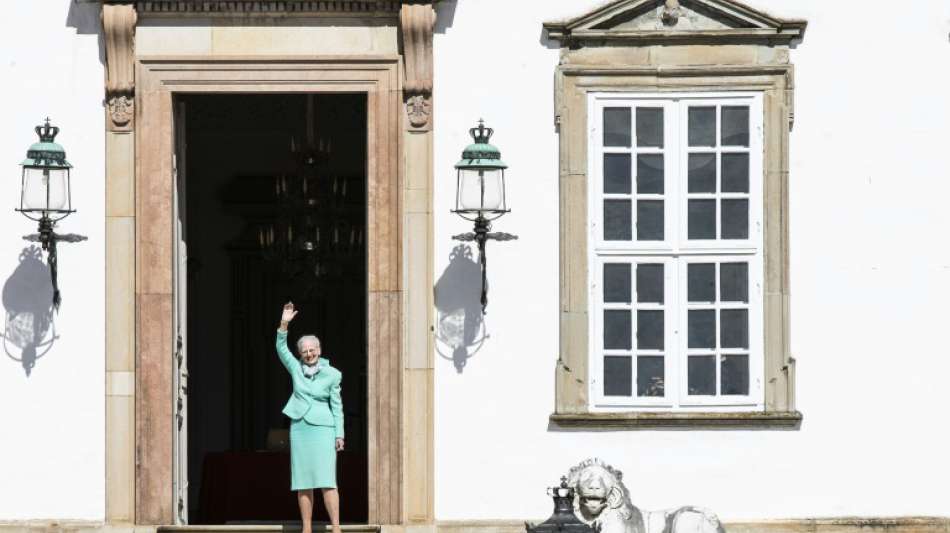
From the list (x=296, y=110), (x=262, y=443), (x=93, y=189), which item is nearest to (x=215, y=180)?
(x=296, y=110)

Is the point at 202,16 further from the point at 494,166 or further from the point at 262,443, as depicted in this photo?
the point at 262,443

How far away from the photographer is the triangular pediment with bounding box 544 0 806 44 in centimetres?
1468

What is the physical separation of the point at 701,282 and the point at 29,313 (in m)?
3.93

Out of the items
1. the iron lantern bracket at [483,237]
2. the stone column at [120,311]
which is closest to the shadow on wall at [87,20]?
the stone column at [120,311]

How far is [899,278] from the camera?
48.7ft

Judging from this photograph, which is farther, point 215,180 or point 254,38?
point 215,180

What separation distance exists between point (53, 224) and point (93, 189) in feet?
1.04

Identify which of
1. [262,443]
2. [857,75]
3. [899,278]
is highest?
[857,75]

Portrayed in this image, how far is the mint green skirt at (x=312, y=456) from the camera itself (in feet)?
46.9

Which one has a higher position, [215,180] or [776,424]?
[215,180]

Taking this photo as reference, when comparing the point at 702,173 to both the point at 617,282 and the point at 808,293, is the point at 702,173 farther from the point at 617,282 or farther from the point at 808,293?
the point at 808,293

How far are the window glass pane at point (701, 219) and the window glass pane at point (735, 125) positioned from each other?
1.23ft

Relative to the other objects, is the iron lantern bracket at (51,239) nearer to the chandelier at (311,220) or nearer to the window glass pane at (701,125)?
the chandelier at (311,220)

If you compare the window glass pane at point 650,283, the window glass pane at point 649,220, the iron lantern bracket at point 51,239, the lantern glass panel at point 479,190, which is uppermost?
the lantern glass panel at point 479,190
